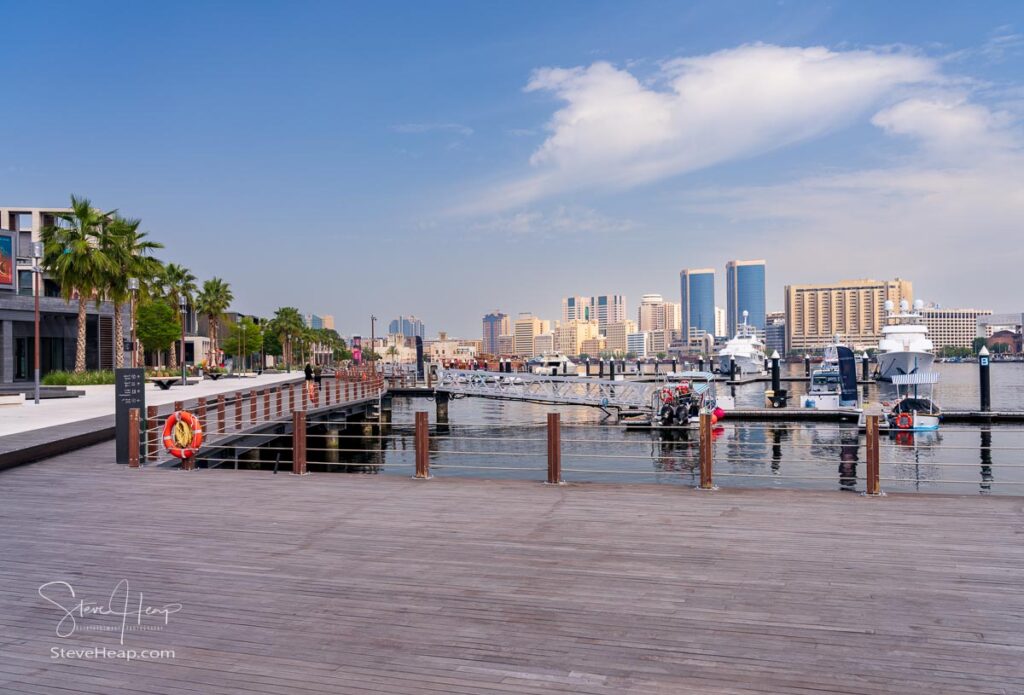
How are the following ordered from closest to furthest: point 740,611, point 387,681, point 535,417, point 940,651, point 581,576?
1. point 387,681
2. point 940,651
3. point 740,611
4. point 581,576
5. point 535,417

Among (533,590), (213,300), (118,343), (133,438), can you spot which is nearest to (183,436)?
(133,438)

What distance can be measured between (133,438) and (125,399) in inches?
37.6

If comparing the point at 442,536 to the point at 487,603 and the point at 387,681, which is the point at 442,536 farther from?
Answer: the point at 387,681

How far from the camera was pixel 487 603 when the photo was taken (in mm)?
6602

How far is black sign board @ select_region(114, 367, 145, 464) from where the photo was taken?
1553 centimetres

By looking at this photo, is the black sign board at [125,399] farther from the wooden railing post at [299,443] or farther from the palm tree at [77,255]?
the palm tree at [77,255]

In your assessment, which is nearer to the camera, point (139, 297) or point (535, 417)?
point (535, 417)

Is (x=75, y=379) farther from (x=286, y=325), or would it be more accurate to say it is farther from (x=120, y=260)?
(x=286, y=325)

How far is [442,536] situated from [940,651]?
210 inches

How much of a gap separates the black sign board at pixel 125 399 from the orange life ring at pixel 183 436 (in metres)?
0.81

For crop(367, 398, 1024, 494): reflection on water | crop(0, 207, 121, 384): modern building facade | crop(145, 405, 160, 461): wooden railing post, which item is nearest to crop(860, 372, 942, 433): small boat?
crop(367, 398, 1024, 494): reflection on water

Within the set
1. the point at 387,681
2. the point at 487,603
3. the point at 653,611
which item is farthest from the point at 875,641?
the point at 387,681

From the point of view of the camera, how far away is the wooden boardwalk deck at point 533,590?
5191 millimetres

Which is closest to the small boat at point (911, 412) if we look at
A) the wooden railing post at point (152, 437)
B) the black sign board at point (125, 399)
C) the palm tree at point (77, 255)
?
the wooden railing post at point (152, 437)
